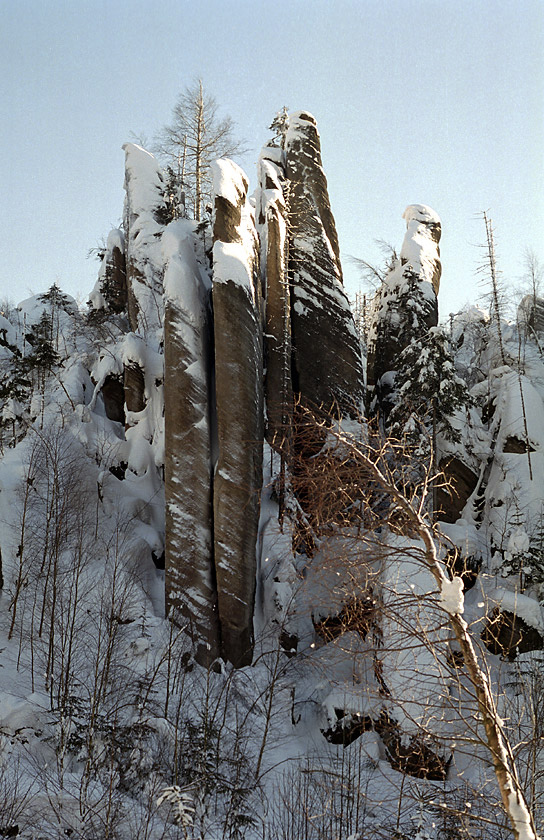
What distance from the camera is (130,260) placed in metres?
26.4

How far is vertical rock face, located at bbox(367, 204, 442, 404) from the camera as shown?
26.0m

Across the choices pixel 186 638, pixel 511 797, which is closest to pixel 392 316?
pixel 186 638

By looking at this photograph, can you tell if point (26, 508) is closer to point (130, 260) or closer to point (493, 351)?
point (130, 260)

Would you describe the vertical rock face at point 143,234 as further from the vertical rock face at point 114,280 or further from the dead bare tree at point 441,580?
the dead bare tree at point 441,580

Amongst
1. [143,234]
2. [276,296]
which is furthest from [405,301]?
[143,234]

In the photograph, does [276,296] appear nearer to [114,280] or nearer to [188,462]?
[188,462]

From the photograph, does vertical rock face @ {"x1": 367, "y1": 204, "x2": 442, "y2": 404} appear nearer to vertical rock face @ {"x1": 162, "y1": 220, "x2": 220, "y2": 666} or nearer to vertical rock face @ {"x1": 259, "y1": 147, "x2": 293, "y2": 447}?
vertical rock face @ {"x1": 259, "y1": 147, "x2": 293, "y2": 447}

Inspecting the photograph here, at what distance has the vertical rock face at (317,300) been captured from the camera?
23.5m

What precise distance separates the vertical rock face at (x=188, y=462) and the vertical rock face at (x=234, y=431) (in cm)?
41

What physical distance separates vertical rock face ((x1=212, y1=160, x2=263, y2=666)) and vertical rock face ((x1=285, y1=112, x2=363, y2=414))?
14.1 ft

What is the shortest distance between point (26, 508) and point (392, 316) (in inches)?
660

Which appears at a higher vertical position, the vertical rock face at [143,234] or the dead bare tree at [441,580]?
the vertical rock face at [143,234]

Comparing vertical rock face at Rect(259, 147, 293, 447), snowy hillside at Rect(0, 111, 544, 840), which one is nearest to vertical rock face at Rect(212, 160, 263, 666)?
snowy hillside at Rect(0, 111, 544, 840)

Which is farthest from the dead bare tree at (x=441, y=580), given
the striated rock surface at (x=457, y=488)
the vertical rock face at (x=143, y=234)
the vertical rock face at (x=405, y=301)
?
the vertical rock face at (x=143, y=234)
